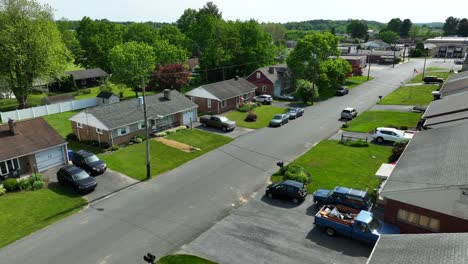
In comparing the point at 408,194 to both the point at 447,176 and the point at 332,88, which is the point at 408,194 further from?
the point at 332,88

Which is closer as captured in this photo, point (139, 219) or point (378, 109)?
point (139, 219)

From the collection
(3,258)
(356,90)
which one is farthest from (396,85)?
(3,258)

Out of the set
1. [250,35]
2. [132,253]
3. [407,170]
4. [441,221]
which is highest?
[250,35]

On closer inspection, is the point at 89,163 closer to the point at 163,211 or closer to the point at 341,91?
the point at 163,211

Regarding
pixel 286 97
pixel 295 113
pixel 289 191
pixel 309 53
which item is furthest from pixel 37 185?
pixel 309 53

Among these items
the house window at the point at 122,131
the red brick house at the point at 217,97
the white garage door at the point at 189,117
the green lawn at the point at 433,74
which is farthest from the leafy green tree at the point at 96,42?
the green lawn at the point at 433,74

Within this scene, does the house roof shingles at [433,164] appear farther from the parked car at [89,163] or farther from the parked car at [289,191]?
the parked car at [89,163]

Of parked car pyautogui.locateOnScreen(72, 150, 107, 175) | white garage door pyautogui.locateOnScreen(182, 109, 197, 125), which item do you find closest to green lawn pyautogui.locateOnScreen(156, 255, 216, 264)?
parked car pyautogui.locateOnScreen(72, 150, 107, 175)
